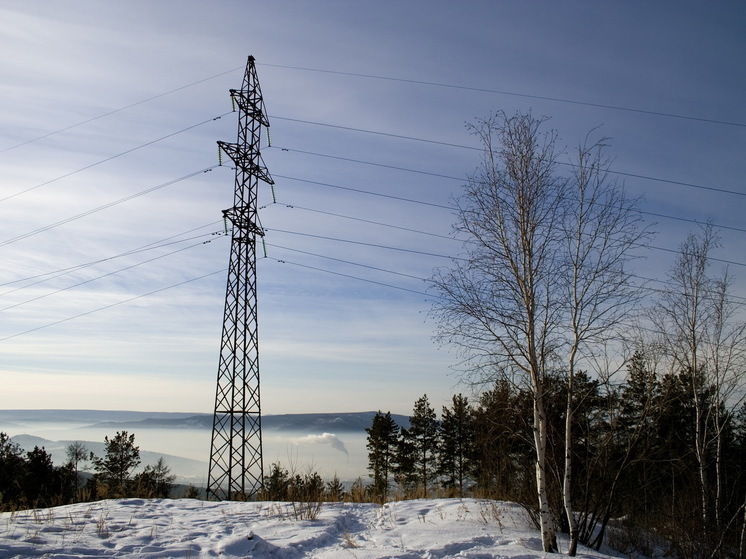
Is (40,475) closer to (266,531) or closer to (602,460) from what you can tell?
(266,531)

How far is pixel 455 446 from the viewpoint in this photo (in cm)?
4134

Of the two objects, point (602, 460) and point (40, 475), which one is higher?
point (602, 460)

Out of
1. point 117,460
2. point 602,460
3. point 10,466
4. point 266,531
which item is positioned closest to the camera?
point 266,531

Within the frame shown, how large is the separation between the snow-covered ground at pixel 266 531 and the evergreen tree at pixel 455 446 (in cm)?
2892

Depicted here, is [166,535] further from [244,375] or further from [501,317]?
[244,375]

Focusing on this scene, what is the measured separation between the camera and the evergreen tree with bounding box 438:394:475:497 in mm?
40406

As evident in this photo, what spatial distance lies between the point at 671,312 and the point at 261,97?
18.7 meters

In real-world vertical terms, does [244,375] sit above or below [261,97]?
below

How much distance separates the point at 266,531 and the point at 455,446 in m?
34.8

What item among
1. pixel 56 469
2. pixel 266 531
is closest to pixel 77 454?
pixel 56 469

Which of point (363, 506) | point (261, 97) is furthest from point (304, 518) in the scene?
point (261, 97)

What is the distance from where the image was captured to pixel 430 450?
140 feet

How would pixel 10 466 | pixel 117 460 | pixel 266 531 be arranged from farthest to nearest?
pixel 117 460, pixel 10 466, pixel 266 531

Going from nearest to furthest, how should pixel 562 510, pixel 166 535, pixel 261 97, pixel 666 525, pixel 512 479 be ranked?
pixel 166 535, pixel 562 510, pixel 512 479, pixel 666 525, pixel 261 97
